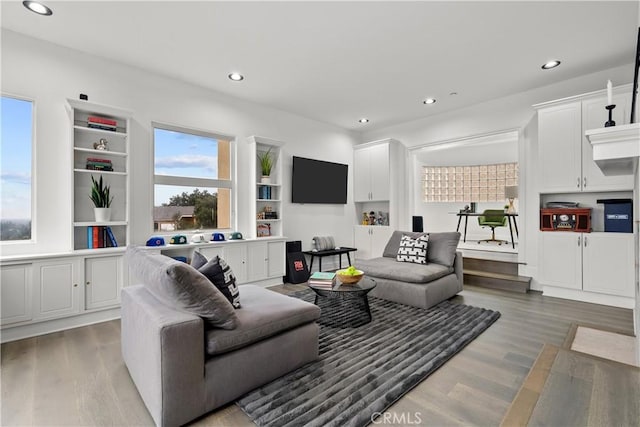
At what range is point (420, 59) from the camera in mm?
3627

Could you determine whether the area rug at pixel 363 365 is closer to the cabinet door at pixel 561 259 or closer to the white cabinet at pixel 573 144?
the cabinet door at pixel 561 259

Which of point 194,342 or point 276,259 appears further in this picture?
point 276,259

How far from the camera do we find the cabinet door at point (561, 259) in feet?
12.8

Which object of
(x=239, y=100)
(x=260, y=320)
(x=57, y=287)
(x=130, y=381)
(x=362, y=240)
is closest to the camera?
(x=260, y=320)

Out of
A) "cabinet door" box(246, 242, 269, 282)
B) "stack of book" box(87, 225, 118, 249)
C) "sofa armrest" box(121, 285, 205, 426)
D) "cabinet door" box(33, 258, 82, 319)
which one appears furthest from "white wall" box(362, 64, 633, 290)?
"cabinet door" box(33, 258, 82, 319)

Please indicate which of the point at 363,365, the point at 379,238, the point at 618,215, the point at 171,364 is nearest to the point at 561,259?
the point at 618,215

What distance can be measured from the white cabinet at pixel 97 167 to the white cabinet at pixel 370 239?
428 centimetres

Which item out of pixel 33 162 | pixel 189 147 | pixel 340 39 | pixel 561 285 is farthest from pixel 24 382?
pixel 561 285

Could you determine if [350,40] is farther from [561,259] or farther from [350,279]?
[561,259]

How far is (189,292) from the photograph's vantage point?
5.64 ft

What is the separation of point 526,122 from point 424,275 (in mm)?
3033

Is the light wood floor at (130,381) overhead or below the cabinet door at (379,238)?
below

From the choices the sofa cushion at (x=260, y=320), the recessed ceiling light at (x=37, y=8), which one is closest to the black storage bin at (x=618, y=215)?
the sofa cushion at (x=260, y=320)

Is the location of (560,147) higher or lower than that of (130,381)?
higher
